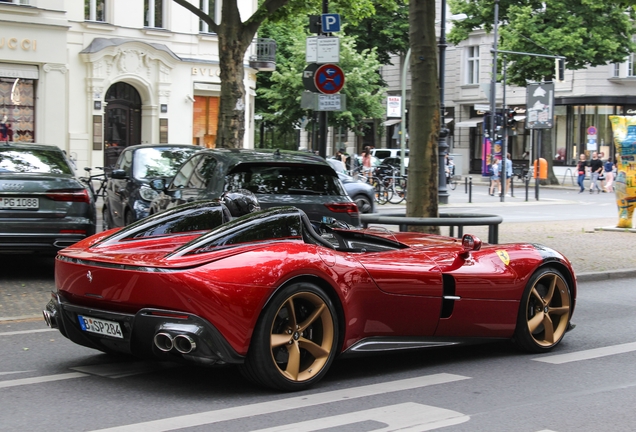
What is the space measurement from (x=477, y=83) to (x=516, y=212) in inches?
1314

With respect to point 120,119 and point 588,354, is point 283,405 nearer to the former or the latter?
point 588,354

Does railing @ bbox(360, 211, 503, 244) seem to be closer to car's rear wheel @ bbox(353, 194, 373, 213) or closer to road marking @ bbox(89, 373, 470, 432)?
road marking @ bbox(89, 373, 470, 432)

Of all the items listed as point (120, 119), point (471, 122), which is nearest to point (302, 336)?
point (120, 119)

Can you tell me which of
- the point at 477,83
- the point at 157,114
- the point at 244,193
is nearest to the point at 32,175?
the point at 244,193

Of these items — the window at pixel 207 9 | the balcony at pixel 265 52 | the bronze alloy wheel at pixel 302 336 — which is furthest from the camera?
the balcony at pixel 265 52

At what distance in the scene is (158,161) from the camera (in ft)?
51.2

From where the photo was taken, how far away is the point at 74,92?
31641 millimetres

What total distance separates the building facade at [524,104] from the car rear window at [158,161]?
1335 inches

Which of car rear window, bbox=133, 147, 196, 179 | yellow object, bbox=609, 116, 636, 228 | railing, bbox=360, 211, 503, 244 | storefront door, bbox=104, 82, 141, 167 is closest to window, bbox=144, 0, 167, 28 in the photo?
storefront door, bbox=104, 82, 141, 167

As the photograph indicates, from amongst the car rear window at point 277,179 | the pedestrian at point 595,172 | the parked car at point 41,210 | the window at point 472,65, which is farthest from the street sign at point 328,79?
the window at point 472,65

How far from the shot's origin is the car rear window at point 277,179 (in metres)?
10.6

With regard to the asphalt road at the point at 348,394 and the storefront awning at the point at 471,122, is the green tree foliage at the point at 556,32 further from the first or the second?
the asphalt road at the point at 348,394

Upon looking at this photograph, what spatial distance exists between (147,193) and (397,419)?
9483 mm

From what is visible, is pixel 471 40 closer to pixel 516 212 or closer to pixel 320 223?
pixel 516 212
